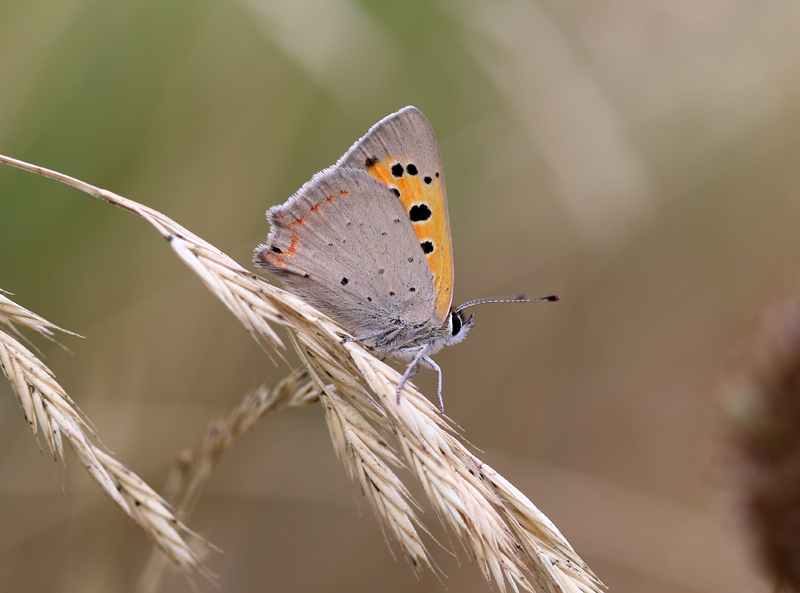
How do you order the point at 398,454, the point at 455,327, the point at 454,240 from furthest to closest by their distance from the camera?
the point at 454,240
the point at 455,327
the point at 398,454

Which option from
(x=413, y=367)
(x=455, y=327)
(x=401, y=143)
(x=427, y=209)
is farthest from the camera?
(x=455, y=327)

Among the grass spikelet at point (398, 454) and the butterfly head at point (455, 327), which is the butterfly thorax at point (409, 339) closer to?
the butterfly head at point (455, 327)

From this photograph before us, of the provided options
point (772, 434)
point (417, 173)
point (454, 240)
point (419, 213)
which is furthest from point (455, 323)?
point (454, 240)

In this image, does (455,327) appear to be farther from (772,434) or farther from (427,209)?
(772,434)

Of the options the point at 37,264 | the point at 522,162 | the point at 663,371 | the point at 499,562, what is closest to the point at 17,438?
the point at 37,264

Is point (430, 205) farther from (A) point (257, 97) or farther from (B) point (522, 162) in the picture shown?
(B) point (522, 162)

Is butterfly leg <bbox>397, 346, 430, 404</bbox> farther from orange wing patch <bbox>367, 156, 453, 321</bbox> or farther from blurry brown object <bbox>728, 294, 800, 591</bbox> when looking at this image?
blurry brown object <bbox>728, 294, 800, 591</bbox>

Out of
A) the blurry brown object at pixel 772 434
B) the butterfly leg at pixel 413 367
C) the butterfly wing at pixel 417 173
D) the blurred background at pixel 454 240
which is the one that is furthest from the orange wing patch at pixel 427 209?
the blurry brown object at pixel 772 434
